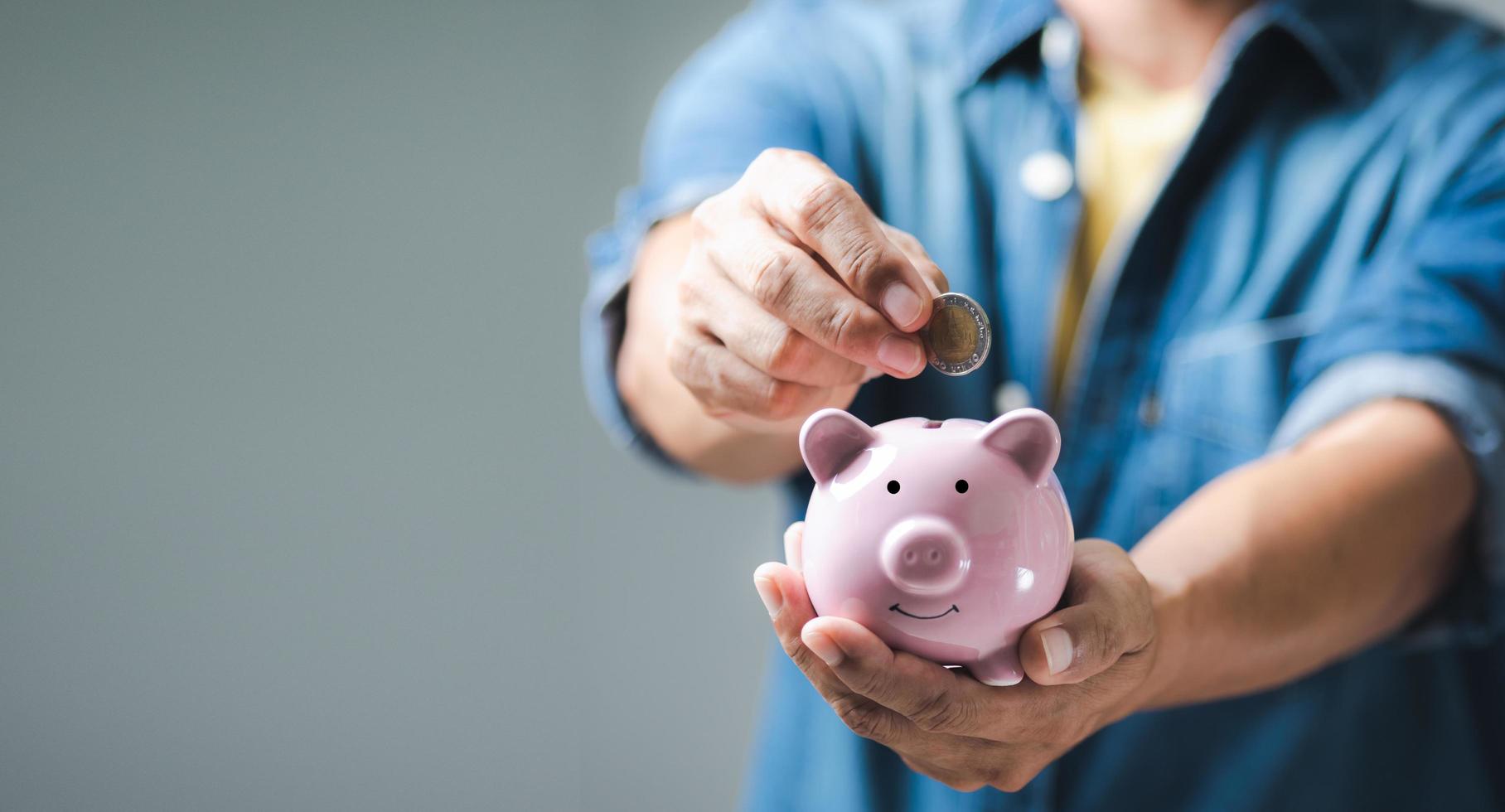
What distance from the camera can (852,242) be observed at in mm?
454

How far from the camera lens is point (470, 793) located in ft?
4.38

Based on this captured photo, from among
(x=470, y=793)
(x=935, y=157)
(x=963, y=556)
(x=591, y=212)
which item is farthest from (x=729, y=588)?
(x=963, y=556)

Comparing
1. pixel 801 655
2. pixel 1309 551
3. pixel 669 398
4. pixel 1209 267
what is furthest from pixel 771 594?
pixel 1209 267

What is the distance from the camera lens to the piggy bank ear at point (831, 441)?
1.57 ft

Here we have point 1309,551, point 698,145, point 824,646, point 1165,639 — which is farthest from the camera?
point 698,145

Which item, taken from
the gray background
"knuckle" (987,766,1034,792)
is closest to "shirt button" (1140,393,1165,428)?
"knuckle" (987,766,1034,792)

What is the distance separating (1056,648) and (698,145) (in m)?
0.48

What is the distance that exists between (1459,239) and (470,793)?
1145mm

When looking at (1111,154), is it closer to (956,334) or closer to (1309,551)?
(1309,551)

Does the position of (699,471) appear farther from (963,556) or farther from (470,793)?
(470,793)

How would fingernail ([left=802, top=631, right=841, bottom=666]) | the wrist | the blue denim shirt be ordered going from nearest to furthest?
fingernail ([left=802, top=631, right=841, bottom=666]) < the wrist < the blue denim shirt

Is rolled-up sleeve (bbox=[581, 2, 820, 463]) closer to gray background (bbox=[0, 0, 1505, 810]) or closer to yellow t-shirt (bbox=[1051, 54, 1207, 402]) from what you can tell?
yellow t-shirt (bbox=[1051, 54, 1207, 402])

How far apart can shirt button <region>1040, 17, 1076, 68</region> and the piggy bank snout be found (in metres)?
0.52

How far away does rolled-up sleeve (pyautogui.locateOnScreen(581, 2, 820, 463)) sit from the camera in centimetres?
75
